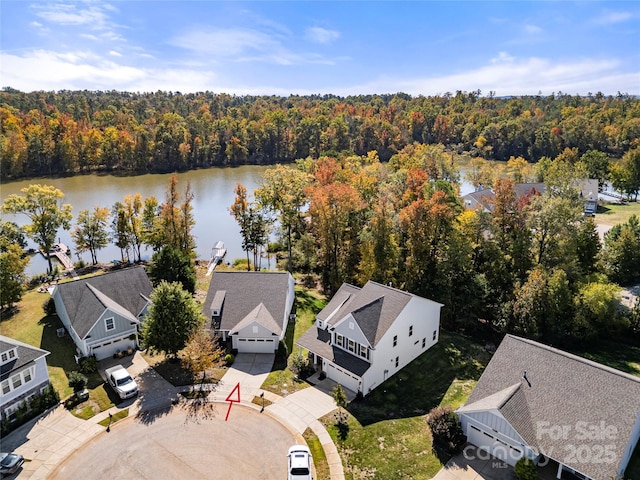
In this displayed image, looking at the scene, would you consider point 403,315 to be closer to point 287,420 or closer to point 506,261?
point 287,420

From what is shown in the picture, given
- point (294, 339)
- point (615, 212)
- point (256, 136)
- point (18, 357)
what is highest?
point (256, 136)

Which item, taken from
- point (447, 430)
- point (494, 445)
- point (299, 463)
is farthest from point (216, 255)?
point (494, 445)

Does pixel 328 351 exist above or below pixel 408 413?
above

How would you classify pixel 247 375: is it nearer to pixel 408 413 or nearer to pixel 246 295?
pixel 246 295

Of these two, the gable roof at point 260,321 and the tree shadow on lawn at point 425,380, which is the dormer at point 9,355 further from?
the tree shadow on lawn at point 425,380

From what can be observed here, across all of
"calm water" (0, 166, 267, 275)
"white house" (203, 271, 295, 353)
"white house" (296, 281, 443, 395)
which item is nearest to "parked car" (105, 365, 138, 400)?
"white house" (203, 271, 295, 353)

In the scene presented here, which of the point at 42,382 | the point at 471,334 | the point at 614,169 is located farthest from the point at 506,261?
the point at 614,169

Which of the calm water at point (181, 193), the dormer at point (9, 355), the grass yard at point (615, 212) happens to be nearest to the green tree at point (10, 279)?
the calm water at point (181, 193)
